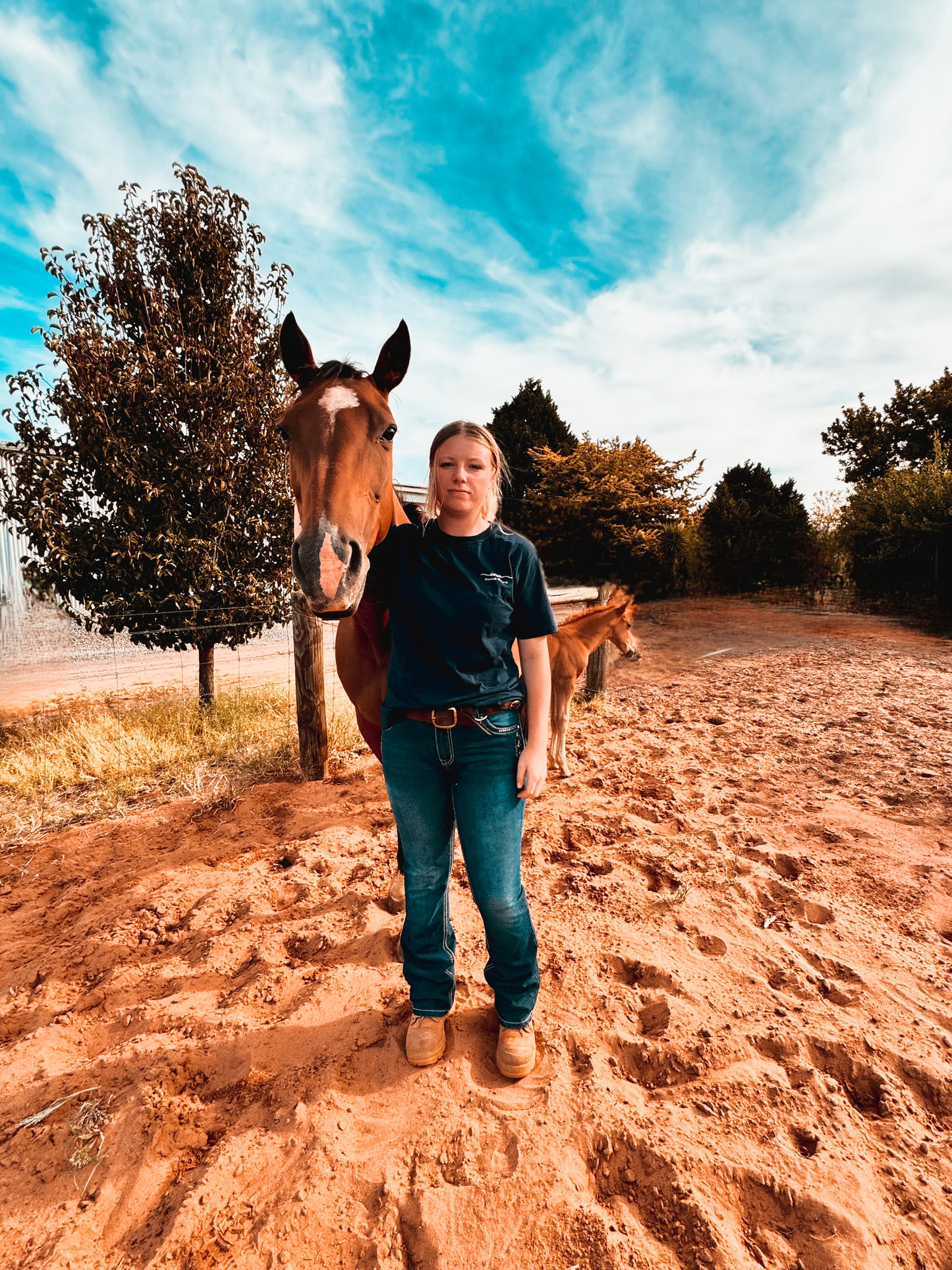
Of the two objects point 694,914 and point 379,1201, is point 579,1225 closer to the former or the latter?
point 379,1201

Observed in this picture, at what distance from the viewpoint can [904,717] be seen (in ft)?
19.5

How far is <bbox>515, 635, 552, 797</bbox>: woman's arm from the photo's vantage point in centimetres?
162

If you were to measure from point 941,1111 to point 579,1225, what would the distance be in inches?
48.2

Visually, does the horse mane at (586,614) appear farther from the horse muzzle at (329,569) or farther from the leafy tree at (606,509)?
the leafy tree at (606,509)

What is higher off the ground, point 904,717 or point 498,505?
point 498,505

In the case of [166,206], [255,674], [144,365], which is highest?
[166,206]

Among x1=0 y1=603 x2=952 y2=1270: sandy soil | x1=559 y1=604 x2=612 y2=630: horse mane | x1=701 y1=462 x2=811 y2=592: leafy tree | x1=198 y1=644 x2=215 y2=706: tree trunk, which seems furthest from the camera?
x1=701 y1=462 x2=811 y2=592: leafy tree

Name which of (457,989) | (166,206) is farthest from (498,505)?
(166,206)

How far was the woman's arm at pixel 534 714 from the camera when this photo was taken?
162cm

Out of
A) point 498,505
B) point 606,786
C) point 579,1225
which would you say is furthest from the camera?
point 606,786

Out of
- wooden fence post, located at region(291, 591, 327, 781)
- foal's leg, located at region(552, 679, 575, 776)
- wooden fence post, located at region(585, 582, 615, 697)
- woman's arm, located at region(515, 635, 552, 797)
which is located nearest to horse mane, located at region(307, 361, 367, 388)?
woman's arm, located at region(515, 635, 552, 797)

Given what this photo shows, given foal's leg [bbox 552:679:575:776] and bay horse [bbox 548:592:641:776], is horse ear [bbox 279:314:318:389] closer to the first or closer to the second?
bay horse [bbox 548:592:641:776]

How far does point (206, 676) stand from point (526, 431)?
646 inches

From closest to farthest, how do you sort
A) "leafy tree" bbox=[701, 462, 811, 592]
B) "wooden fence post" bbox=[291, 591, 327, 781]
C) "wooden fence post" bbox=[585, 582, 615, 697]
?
"wooden fence post" bbox=[291, 591, 327, 781]
"wooden fence post" bbox=[585, 582, 615, 697]
"leafy tree" bbox=[701, 462, 811, 592]
